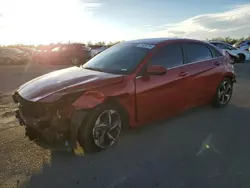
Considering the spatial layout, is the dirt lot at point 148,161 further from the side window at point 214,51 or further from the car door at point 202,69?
the side window at point 214,51

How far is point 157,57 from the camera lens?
5.01 m

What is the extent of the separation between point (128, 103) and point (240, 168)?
1.80 meters

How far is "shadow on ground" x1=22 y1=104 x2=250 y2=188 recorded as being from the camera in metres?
3.38

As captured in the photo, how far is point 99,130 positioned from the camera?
13.4ft

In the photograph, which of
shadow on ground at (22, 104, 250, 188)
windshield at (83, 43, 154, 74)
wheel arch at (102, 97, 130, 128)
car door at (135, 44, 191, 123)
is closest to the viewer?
shadow on ground at (22, 104, 250, 188)

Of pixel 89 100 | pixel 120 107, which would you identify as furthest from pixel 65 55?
pixel 89 100

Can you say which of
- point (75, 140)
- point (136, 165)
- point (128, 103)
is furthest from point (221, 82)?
point (75, 140)

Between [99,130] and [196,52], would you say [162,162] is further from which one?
[196,52]

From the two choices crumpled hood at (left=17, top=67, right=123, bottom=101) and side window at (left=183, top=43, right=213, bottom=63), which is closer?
crumpled hood at (left=17, top=67, right=123, bottom=101)

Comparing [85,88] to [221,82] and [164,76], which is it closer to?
[164,76]

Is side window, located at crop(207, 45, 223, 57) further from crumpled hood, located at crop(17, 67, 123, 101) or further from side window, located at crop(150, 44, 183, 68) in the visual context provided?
crumpled hood, located at crop(17, 67, 123, 101)

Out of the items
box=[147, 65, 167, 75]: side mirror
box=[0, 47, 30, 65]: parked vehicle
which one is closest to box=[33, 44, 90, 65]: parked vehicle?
box=[0, 47, 30, 65]: parked vehicle

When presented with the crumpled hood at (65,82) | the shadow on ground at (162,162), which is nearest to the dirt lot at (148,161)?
the shadow on ground at (162,162)

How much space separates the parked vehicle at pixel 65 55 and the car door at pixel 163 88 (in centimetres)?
1650
